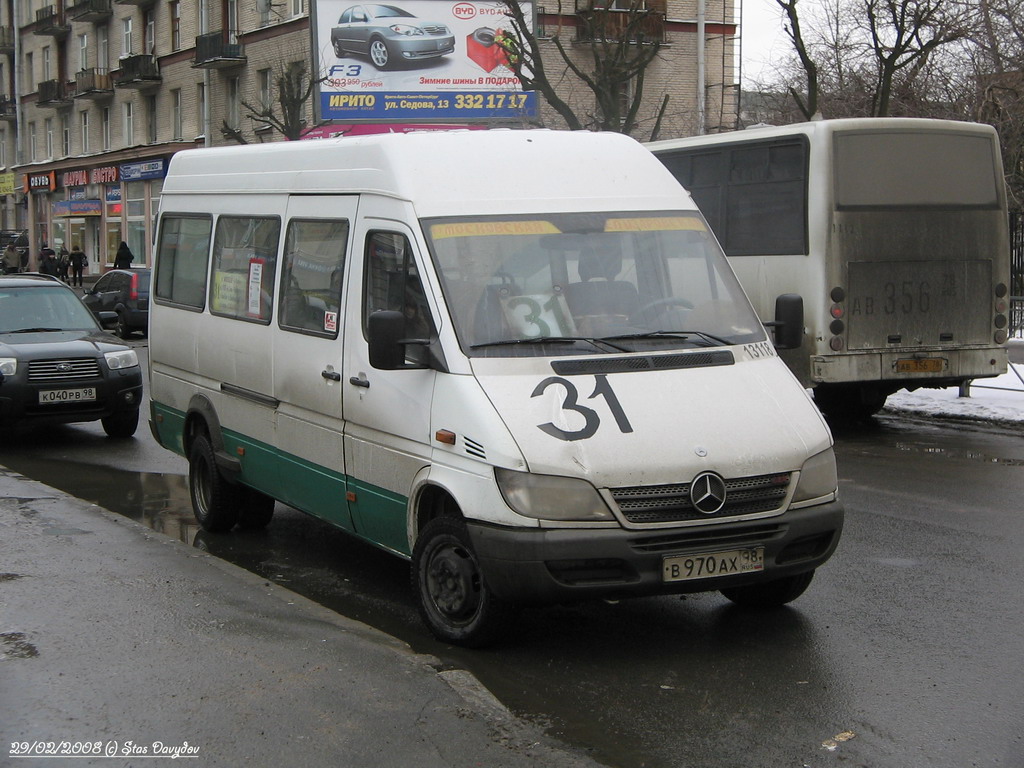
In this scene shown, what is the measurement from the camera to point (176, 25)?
50125 millimetres

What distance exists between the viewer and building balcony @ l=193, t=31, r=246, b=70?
146 feet

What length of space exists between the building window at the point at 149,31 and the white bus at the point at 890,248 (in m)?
42.8

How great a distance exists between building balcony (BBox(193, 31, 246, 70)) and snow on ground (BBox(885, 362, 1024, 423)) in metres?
33.1

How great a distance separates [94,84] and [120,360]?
46.0m

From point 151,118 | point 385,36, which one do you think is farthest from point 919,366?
point 151,118

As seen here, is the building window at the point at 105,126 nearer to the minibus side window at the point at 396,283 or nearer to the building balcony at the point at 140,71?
the building balcony at the point at 140,71

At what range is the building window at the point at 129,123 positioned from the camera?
5406cm

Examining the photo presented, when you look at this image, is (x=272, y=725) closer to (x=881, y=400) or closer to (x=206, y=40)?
(x=881, y=400)

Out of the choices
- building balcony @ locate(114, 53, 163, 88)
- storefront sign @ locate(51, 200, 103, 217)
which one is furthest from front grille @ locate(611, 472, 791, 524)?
storefront sign @ locate(51, 200, 103, 217)

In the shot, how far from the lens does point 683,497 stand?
5656 mm

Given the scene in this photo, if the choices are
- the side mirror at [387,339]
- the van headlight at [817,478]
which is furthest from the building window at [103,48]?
the van headlight at [817,478]

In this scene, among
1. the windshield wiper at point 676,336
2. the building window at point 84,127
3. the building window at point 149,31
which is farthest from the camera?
the building window at point 84,127

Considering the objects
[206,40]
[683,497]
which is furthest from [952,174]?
[206,40]

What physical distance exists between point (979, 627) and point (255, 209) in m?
4.77
